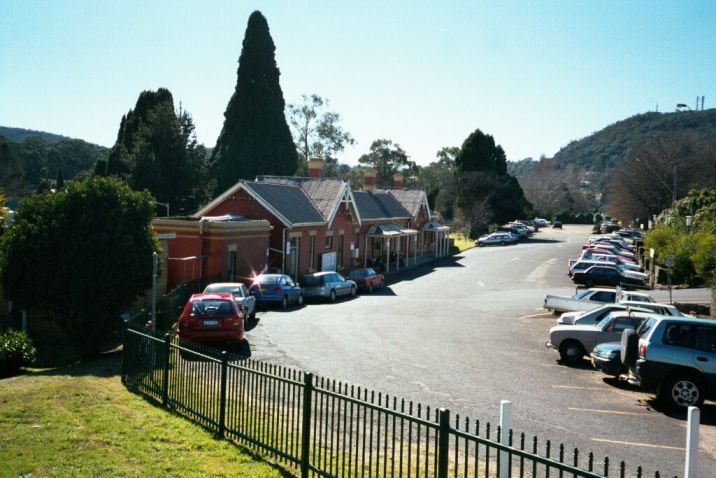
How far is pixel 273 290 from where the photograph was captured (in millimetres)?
28969

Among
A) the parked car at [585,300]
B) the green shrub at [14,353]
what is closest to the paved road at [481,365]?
the parked car at [585,300]

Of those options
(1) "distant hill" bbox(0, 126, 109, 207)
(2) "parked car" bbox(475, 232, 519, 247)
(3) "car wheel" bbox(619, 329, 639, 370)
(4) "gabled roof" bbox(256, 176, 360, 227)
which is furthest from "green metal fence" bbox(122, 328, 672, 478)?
(1) "distant hill" bbox(0, 126, 109, 207)

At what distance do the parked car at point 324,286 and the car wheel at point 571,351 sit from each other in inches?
630

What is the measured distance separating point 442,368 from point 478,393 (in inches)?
107

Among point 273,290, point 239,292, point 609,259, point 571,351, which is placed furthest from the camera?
point 609,259

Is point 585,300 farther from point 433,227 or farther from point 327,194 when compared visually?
point 433,227

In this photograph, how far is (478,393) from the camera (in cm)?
1458

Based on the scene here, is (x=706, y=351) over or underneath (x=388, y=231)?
underneath

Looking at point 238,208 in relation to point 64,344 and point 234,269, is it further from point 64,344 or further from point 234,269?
point 64,344

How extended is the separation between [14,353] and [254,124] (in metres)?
51.7

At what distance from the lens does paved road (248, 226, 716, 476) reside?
11867 mm

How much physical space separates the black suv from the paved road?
0.51 metres

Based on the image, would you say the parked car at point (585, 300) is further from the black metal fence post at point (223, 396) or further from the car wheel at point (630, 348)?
the black metal fence post at point (223, 396)

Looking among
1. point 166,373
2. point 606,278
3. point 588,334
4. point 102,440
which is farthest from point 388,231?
point 102,440
